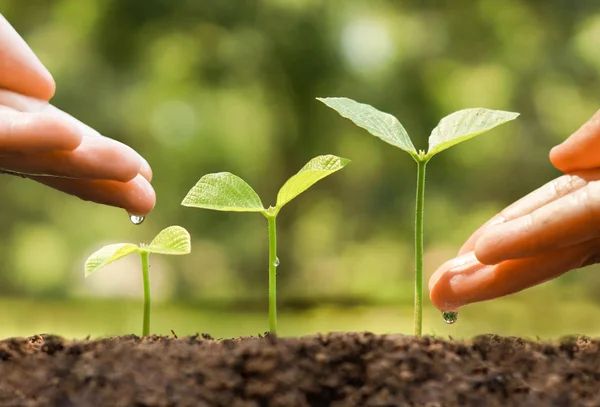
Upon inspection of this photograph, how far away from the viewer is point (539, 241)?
0.66 meters

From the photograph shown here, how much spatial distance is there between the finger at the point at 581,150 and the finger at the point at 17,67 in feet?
2.33

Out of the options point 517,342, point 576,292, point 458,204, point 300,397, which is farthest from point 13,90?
point 576,292

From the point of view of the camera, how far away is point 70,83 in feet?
11.2

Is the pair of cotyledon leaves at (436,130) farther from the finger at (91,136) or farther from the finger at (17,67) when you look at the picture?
the finger at (17,67)

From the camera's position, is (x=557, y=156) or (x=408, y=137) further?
(x=557, y=156)

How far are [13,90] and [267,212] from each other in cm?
42

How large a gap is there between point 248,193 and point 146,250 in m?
0.14

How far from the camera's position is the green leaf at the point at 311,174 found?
64 centimetres

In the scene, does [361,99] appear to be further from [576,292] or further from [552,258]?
[552,258]

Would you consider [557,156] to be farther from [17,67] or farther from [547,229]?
[17,67]

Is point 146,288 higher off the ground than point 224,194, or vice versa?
point 224,194

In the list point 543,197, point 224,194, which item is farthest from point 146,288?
point 543,197

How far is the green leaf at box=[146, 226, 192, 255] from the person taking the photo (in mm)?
673

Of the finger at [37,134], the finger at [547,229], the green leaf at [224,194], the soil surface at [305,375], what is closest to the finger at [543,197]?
the finger at [547,229]
